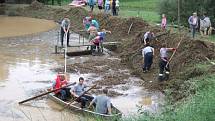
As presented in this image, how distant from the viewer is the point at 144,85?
23.8m

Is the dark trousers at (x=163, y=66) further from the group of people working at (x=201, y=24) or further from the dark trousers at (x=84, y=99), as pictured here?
the group of people working at (x=201, y=24)

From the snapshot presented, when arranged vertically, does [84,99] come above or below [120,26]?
below

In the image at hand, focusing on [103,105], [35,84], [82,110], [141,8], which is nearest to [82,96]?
[82,110]

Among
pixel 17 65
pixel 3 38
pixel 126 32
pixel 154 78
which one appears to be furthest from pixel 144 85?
pixel 3 38

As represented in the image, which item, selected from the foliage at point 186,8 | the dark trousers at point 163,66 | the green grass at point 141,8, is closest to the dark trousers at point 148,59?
the dark trousers at point 163,66

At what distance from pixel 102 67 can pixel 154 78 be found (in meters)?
4.02

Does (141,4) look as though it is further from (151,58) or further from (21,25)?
(151,58)

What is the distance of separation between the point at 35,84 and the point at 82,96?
17.3ft

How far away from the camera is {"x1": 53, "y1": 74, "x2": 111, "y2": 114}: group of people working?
17.4 meters

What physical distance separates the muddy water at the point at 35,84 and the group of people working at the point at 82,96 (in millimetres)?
613

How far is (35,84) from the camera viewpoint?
79.1 ft

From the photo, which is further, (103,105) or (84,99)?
(84,99)

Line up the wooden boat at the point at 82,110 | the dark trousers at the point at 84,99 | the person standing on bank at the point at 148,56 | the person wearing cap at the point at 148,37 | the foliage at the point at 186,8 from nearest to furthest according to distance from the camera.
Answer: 1. the wooden boat at the point at 82,110
2. the dark trousers at the point at 84,99
3. the person standing on bank at the point at 148,56
4. the person wearing cap at the point at 148,37
5. the foliage at the point at 186,8

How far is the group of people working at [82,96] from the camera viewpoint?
57.2ft
